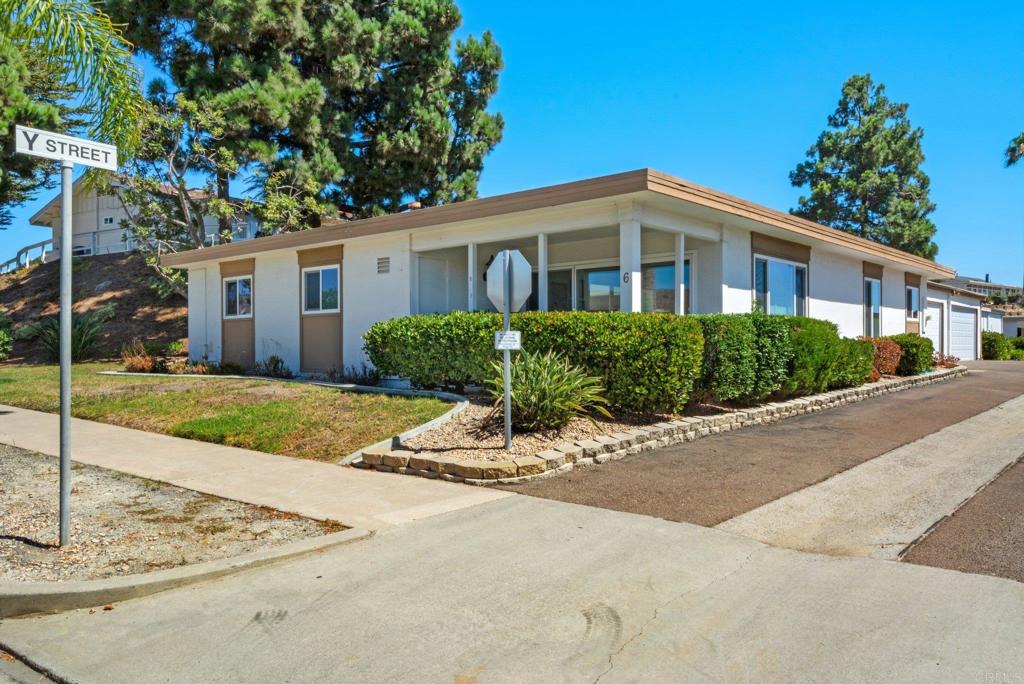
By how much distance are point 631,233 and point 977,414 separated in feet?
21.3

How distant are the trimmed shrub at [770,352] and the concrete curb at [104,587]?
335 inches

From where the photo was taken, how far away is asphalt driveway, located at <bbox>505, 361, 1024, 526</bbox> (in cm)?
613

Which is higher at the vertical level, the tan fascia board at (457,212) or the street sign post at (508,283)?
the tan fascia board at (457,212)

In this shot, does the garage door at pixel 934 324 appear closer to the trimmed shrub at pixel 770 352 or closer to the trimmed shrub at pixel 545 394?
the trimmed shrub at pixel 770 352

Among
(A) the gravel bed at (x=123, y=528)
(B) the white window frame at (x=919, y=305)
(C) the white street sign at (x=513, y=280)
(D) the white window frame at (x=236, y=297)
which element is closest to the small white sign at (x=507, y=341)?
(C) the white street sign at (x=513, y=280)

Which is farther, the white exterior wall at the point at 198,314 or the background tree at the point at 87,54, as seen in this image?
the white exterior wall at the point at 198,314

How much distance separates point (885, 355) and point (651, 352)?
9.67m

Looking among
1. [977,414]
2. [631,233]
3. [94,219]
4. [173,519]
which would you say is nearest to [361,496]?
[173,519]

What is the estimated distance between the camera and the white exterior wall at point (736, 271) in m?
12.8

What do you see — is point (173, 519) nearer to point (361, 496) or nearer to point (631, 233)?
point (361, 496)

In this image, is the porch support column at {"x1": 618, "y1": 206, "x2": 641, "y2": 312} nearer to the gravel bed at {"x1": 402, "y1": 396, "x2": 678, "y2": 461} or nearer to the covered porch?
the covered porch

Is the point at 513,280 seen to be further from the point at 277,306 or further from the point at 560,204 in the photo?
the point at 277,306

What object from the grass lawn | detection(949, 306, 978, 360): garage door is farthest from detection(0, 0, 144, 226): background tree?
detection(949, 306, 978, 360): garage door

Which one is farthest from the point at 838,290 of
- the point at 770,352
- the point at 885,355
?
the point at 770,352
